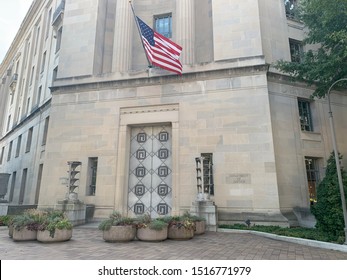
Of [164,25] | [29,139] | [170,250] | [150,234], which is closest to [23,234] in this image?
[150,234]

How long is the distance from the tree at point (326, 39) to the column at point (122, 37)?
10395 mm

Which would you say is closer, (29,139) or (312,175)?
(312,175)

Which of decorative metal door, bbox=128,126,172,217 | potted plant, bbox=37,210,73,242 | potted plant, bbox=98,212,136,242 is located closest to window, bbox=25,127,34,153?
decorative metal door, bbox=128,126,172,217

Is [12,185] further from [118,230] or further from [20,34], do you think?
[20,34]

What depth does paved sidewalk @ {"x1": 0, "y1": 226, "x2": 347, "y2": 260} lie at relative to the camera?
24.7 ft

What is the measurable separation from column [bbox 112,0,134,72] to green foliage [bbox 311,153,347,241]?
14115 mm

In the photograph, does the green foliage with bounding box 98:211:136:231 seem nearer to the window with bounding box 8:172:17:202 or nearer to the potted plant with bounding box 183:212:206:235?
the potted plant with bounding box 183:212:206:235

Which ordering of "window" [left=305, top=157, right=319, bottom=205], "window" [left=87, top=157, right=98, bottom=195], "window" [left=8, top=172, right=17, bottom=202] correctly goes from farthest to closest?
"window" [left=8, top=172, right=17, bottom=202] < "window" [left=87, top=157, right=98, bottom=195] < "window" [left=305, top=157, right=319, bottom=205]

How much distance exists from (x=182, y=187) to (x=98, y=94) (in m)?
8.34

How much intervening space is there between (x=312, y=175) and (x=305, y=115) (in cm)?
401

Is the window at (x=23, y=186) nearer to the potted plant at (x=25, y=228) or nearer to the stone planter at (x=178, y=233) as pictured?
the potted plant at (x=25, y=228)

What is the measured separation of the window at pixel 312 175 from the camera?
52.0 feet

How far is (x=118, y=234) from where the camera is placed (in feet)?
31.8

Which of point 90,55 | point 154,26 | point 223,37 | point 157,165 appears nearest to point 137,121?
point 157,165
